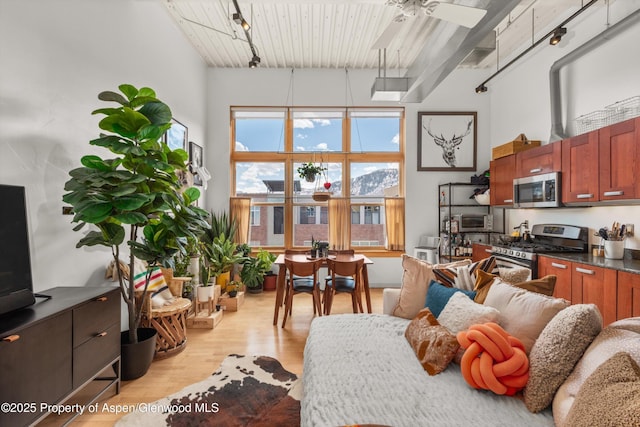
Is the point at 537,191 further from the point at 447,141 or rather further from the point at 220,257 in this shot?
the point at 220,257

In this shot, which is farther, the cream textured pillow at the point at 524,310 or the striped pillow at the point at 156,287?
the striped pillow at the point at 156,287

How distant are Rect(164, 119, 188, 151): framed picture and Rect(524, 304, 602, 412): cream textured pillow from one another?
391cm

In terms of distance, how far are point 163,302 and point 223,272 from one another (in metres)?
1.42

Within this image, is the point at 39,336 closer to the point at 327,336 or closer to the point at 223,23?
the point at 327,336

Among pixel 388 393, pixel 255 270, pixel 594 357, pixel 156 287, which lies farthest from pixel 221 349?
pixel 594 357

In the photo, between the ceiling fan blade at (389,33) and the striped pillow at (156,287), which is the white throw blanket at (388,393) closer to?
the striped pillow at (156,287)

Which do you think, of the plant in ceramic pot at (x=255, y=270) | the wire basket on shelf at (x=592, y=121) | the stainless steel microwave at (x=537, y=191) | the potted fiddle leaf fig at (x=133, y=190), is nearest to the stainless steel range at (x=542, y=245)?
the stainless steel microwave at (x=537, y=191)

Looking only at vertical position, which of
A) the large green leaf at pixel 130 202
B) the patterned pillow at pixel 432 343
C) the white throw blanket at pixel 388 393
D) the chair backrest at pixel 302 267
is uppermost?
the large green leaf at pixel 130 202

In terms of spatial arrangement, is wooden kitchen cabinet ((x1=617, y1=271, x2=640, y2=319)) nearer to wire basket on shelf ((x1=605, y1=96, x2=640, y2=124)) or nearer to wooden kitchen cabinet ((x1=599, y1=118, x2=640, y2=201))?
wooden kitchen cabinet ((x1=599, y1=118, x2=640, y2=201))

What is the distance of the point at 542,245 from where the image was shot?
12.1 feet

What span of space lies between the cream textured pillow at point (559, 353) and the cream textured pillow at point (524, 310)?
13cm

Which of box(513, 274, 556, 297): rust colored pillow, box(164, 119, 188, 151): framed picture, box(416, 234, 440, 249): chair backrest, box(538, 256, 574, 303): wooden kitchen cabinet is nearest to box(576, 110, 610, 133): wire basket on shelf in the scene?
box(538, 256, 574, 303): wooden kitchen cabinet

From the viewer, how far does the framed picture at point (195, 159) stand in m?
4.32

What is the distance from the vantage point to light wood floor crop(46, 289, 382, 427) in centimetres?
214
